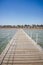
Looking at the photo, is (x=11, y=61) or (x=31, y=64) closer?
(x=31, y=64)

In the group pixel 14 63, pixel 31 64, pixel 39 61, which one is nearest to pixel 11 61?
pixel 14 63

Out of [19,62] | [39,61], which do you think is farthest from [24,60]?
[39,61]

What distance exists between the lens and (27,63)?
406cm

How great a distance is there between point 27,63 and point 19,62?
305 millimetres

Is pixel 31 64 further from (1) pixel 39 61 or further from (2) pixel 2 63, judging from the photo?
(2) pixel 2 63

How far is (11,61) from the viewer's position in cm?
421

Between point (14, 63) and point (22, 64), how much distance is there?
0.30 metres

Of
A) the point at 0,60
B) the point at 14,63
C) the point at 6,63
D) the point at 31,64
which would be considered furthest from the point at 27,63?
the point at 0,60

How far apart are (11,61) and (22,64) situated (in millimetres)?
484

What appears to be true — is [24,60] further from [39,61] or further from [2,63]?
[2,63]

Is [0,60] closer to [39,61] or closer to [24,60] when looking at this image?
[24,60]

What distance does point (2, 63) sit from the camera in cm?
400

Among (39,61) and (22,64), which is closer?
(22,64)

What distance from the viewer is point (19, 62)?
4133 millimetres
